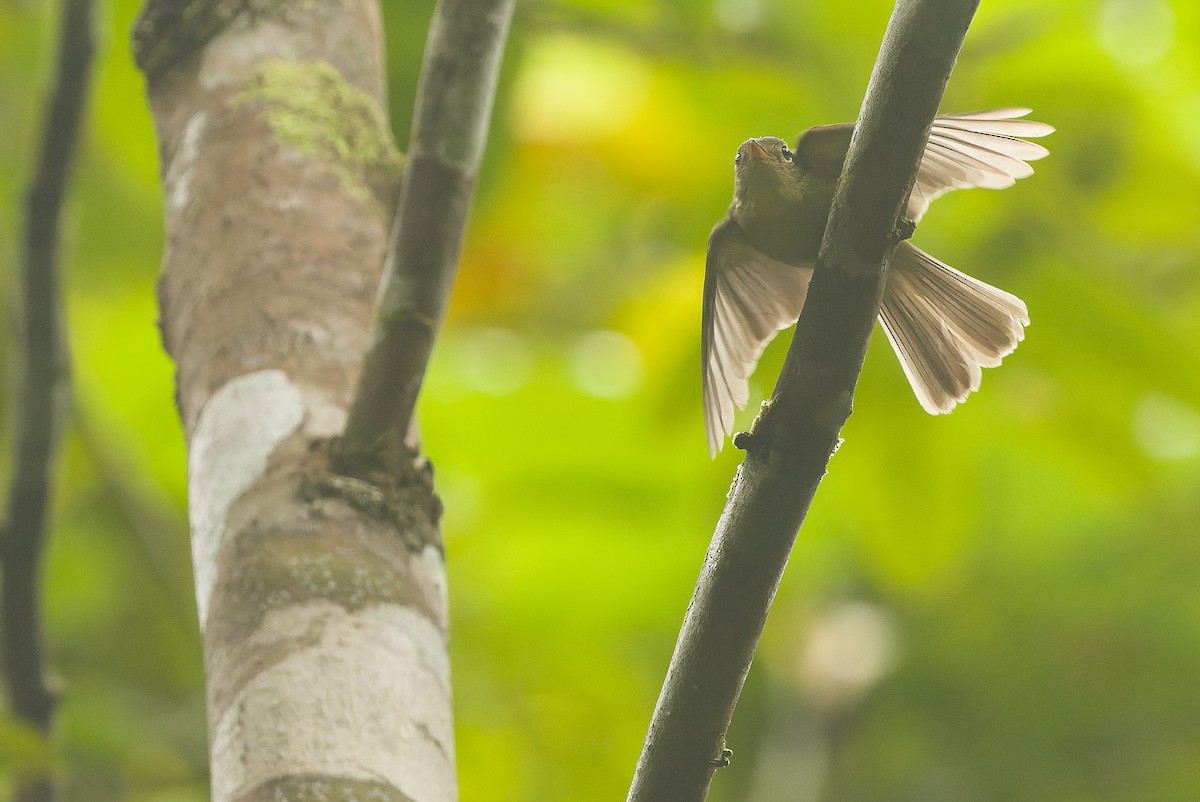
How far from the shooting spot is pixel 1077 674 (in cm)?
457

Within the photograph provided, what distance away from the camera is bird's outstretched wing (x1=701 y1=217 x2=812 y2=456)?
196 cm

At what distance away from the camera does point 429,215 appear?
67.7 inches

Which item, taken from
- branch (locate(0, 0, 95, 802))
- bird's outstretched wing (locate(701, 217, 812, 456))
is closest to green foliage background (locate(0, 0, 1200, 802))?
branch (locate(0, 0, 95, 802))

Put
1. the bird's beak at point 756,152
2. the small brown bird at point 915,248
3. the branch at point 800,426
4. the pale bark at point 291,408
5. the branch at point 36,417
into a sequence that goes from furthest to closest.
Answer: the branch at point 36,417
the bird's beak at point 756,152
the small brown bird at point 915,248
the pale bark at point 291,408
the branch at point 800,426

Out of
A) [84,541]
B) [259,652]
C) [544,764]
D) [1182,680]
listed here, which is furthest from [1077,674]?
[259,652]

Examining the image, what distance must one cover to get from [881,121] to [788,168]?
0.61m

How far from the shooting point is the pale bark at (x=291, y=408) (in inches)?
59.4

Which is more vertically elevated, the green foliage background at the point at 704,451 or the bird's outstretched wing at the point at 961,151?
the green foliage background at the point at 704,451

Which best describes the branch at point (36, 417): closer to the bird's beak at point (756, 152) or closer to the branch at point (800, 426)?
the bird's beak at point (756, 152)

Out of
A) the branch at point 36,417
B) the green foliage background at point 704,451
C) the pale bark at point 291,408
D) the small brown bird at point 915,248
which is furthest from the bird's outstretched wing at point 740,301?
the branch at point 36,417

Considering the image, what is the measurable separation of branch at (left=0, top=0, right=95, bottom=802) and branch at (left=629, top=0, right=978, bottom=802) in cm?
158

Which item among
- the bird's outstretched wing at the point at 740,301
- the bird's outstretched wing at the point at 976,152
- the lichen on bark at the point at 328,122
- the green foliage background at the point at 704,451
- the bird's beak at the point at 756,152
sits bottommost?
the bird's outstretched wing at the point at 976,152

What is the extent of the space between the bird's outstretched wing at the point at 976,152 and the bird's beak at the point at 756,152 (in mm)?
206

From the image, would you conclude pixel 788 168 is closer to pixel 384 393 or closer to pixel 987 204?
pixel 384 393
